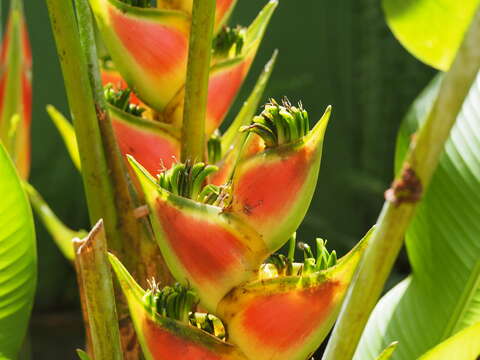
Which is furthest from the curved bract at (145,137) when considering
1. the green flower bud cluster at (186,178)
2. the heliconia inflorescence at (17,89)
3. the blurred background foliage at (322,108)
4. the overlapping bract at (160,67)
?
the blurred background foliage at (322,108)

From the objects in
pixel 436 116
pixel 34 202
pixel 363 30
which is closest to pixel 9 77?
pixel 34 202

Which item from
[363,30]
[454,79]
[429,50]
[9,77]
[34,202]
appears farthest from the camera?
[363,30]

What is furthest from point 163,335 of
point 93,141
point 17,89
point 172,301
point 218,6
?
point 17,89

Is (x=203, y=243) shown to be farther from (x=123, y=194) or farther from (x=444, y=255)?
(x=444, y=255)

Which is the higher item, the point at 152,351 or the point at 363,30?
the point at 152,351

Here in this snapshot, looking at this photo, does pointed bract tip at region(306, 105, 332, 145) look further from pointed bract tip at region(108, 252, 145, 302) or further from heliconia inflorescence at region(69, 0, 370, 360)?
pointed bract tip at region(108, 252, 145, 302)

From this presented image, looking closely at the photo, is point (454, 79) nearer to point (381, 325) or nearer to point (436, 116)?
point (436, 116)
